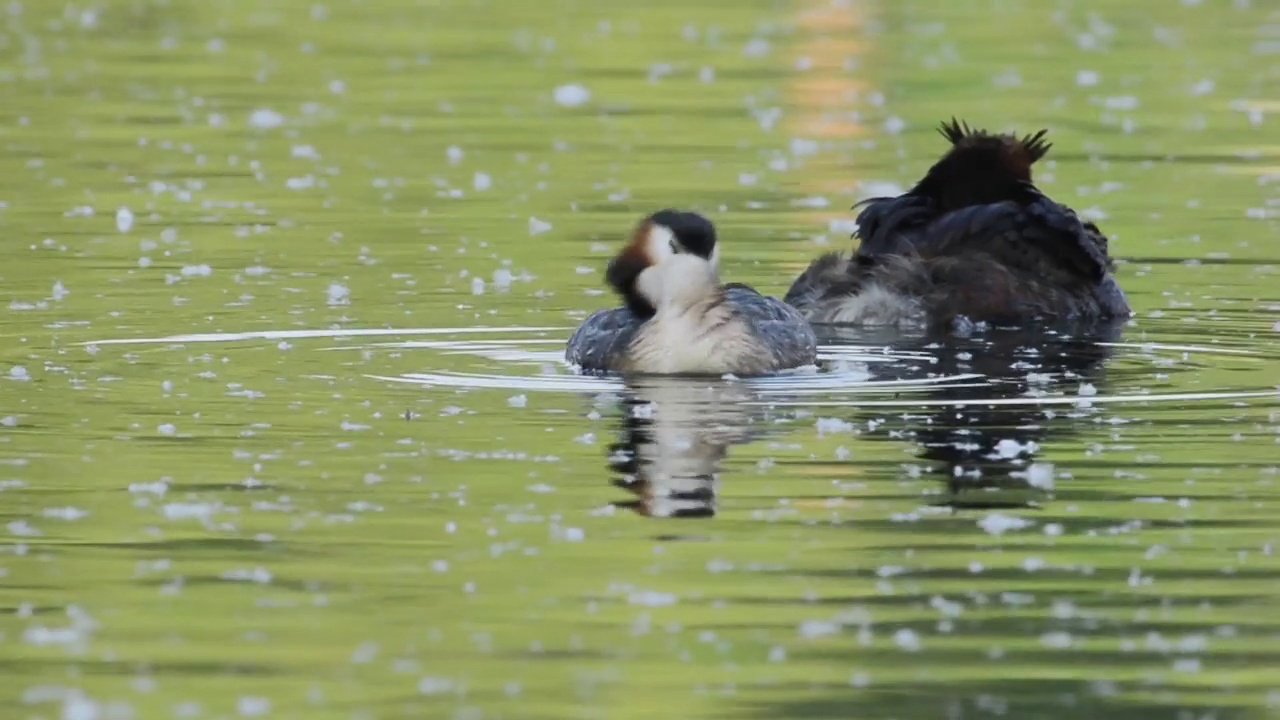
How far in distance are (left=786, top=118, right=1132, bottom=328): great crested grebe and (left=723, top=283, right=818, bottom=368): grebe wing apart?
1595mm

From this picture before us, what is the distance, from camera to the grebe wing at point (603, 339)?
513 inches

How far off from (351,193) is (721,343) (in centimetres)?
825

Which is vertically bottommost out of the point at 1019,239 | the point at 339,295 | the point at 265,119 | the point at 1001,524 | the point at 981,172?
the point at 1001,524

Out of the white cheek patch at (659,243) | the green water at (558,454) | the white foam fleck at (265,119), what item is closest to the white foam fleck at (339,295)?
the green water at (558,454)

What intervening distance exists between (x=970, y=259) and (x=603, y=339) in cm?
312

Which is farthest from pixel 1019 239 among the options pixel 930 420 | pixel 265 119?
pixel 265 119

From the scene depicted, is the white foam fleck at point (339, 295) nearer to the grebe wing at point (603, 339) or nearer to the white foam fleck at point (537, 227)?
the grebe wing at point (603, 339)

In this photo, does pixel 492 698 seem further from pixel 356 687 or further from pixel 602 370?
pixel 602 370

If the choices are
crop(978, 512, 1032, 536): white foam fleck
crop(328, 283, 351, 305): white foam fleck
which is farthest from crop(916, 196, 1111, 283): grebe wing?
crop(978, 512, 1032, 536): white foam fleck

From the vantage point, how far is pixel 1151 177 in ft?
70.6

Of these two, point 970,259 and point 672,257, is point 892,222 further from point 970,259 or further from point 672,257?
point 672,257

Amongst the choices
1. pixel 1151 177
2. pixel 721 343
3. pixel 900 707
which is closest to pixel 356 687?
pixel 900 707

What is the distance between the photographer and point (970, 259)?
1555 cm

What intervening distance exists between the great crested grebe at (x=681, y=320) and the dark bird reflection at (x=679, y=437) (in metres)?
0.12
